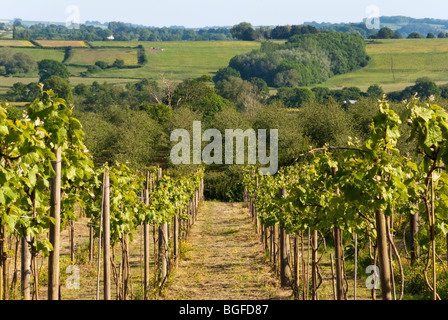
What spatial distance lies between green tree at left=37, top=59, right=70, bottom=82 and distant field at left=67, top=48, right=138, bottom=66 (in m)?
15.1

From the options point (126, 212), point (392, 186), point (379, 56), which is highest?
point (379, 56)

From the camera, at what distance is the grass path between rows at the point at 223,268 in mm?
12852

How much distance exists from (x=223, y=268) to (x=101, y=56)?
135 metres

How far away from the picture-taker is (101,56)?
474 feet

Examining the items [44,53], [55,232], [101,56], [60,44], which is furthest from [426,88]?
[55,232]

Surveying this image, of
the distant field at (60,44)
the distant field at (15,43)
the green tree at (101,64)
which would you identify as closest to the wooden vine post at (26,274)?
the green tree at (101,64)

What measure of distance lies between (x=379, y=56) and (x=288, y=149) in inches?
4018

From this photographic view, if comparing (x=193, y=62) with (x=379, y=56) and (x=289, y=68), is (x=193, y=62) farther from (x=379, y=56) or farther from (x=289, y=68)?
(x=379, y=56)

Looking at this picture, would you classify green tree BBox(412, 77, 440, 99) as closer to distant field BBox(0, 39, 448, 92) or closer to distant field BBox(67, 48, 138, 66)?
distant field BBox(0, 39, 448, 92)

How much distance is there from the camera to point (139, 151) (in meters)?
42.5

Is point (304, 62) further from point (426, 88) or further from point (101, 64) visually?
point (101, 64)

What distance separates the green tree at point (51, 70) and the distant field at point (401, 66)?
55.2 meters

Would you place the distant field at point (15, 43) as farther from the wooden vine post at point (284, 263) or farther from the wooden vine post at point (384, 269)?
the wooden vine post at point (384, 269)
